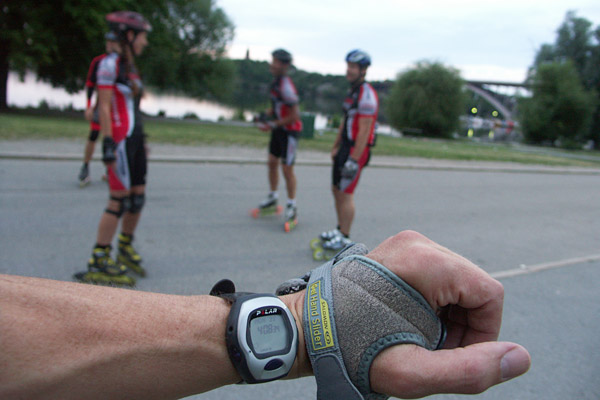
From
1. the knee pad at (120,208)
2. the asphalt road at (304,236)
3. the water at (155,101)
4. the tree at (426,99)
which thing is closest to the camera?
the asphalt road at (304,236)

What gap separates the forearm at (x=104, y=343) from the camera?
894mm

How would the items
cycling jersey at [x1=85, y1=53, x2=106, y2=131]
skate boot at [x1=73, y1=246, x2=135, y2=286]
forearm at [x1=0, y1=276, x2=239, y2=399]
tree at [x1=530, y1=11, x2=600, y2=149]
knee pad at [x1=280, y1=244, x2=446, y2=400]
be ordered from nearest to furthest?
forearm at [x1=0, y1=276, x2=239, y2=399] → knee pad at [x1=280, y1=244, x2=446, y2=400] → skate boot at [x1=73, y1=246, x2=135, y2=286] → cycling jersey at [x1=85, y1=53, x2=106, y2=131] → tree at [x1=530, y1=11, x2=600, y2=149]

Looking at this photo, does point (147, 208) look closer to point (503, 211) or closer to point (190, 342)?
point (190, 342)

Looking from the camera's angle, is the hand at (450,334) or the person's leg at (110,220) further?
the person's leg at (110,220)

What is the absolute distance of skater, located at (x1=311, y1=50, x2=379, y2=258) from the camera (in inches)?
190

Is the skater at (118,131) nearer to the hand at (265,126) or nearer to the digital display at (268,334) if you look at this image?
the hand at (265,126)

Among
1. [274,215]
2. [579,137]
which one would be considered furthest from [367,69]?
[579,137]

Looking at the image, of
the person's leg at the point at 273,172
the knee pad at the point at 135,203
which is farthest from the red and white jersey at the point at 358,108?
the knee pad at the point at 135,203

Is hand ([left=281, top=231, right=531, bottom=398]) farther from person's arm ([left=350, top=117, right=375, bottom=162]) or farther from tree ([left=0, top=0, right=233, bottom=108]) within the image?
tree ([left=0, top=0, right=233, bottom=108])

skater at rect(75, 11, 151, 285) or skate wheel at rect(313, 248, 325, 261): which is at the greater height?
skater at rect(75, 11, 151, 285)

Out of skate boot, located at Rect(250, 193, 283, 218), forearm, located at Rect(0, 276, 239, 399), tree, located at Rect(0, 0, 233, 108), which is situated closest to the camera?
forearm, located at Rect(0, 276, 239, 399)

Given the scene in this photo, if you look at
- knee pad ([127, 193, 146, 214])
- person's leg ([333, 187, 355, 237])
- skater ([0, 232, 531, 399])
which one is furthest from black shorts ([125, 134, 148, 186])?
skater ([0, 232, 531, 399])

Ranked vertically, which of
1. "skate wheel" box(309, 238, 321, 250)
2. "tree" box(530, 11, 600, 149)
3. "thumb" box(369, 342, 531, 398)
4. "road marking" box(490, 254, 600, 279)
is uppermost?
"tree" box(530, 11, 600, 149)

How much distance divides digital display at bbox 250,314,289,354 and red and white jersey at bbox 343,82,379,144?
385 centimetres
